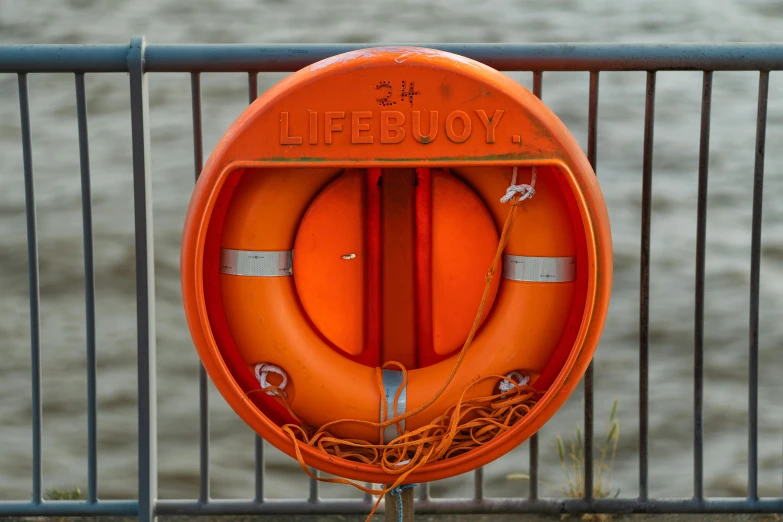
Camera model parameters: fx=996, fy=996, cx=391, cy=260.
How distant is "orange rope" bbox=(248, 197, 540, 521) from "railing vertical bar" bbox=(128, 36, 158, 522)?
534 millimetres

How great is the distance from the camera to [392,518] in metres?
2.02

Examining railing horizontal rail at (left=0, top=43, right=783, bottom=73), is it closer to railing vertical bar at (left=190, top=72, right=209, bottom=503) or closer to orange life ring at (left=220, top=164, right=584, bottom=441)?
railing vertical bar at (left=190, top=72, right=209, bottom=503)

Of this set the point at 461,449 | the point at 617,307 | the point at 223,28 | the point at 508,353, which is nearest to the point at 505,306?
the point at 508,353

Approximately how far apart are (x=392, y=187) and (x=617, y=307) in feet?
12.5

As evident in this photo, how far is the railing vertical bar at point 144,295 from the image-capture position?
2283 mm

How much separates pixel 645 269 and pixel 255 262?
0.99 meters

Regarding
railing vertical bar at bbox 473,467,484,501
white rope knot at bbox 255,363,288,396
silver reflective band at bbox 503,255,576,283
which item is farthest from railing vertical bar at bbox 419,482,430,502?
silver reflective band at bbox 503,255,576,283

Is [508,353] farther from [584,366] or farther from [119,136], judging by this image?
[119,136]

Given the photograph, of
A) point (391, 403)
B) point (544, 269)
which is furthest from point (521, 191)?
point (391, 403)

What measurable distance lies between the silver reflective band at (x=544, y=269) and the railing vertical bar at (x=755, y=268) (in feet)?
2.28

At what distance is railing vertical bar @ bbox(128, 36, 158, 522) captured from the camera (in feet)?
7.49

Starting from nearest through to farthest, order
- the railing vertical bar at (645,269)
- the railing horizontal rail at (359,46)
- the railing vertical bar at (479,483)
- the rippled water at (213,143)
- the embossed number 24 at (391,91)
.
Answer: the embossed number 24 at (391,91), the railing horizontal rail at (359,46), the railing vertical bar at (645,269), the railing vertical bar at (479,483), the rippled water at (213,143)

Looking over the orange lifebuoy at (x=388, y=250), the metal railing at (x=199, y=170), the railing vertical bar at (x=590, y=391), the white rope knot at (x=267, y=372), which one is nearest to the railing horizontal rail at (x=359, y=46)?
the metal railing at (x=199, y=170)

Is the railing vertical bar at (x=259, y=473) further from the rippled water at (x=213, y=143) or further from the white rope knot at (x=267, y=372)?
the rippled water at (x=213, y=143)
